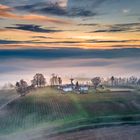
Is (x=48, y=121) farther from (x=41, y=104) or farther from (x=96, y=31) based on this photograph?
(x=96, y=31)

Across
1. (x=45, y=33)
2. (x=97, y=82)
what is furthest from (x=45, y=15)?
(x=97, y=82)

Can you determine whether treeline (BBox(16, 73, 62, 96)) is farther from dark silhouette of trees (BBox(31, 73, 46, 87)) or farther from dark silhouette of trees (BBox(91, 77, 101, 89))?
dark silhouette of trees (BBox(91, 77, 101, 89))

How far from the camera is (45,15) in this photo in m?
4.49

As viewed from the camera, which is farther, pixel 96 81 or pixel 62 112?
pixel 96 81

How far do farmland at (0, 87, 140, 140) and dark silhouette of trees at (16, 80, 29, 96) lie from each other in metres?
0.06

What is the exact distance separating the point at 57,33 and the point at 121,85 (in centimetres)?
99

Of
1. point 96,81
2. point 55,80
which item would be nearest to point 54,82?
point 55,80

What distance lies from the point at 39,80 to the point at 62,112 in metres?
0.46

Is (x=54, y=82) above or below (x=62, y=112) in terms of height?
above

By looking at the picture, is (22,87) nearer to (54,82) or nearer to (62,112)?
(54,82)

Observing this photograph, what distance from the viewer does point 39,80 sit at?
182 inches

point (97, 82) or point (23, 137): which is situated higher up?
point (97, 82)

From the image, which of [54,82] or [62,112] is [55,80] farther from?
[62,112]

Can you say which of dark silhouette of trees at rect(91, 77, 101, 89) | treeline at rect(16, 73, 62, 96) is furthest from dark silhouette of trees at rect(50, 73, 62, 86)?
dark silhouette of trees at rect(91, 77, 101, 89)
